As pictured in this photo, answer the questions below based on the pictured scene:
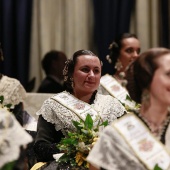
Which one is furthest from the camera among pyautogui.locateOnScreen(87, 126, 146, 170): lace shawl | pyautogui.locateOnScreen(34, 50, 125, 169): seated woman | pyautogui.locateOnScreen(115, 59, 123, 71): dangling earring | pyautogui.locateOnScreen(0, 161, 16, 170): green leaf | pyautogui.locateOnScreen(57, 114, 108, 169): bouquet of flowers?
pyautogui.locateOnScreen(115, 59, 123, 71): dangling earring

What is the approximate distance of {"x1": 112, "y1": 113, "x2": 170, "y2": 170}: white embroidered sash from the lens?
216 cm

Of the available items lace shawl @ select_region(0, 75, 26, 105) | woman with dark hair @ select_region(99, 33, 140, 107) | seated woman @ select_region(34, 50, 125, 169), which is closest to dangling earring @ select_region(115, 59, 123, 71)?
woman with dark hair @ select_region(99, 33, 140, 107)

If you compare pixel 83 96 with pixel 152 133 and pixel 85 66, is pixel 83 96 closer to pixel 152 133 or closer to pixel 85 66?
pixel 85 66

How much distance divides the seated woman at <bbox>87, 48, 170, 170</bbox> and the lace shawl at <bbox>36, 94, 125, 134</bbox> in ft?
2.64

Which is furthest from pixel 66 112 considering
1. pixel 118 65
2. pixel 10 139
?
pixel 118 65

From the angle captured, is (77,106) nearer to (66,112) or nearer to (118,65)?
(66,112)

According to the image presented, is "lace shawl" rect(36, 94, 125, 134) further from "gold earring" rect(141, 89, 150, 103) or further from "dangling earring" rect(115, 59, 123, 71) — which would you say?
"dangling earring" rect(115, 59, 123, 71)

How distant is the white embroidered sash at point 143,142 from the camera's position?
2156mm

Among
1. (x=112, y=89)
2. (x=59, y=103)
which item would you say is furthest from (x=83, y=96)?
(x=112, y=89)

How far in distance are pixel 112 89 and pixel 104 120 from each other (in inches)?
37.8

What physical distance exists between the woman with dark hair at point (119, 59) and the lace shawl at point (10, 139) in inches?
75.6

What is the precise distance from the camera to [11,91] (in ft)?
13.1

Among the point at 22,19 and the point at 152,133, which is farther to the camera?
the point at 22,19

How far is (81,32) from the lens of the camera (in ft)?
16.7
